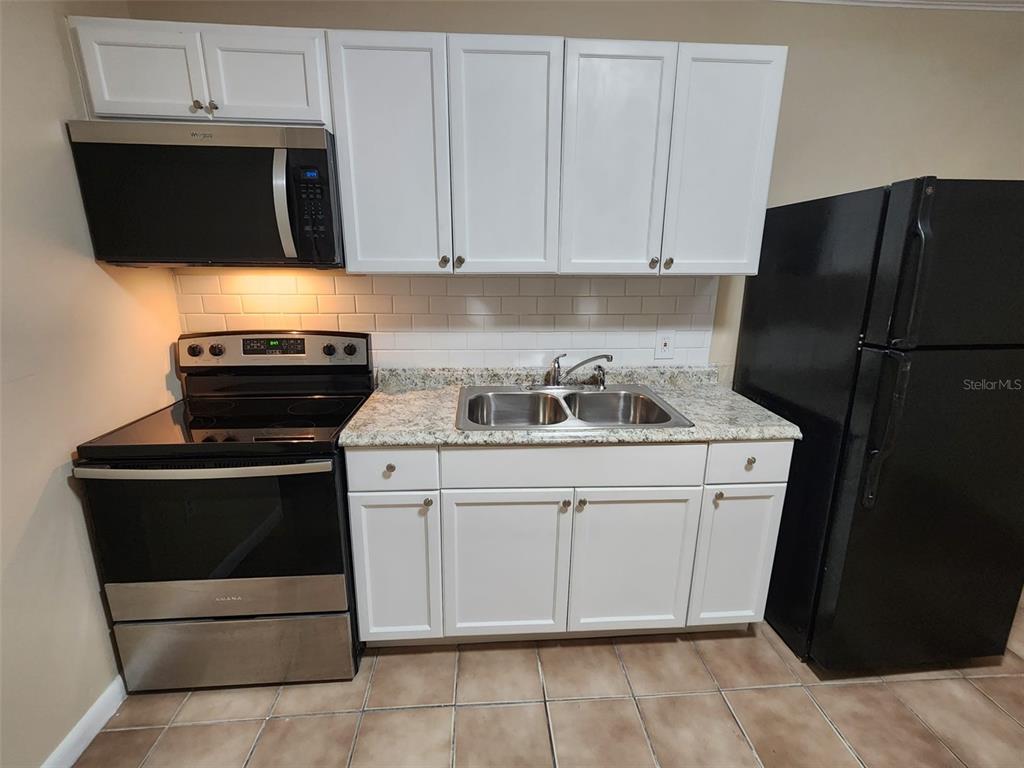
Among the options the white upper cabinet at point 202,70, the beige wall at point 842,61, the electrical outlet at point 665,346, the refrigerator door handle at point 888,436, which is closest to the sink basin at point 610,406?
the electrical outlet at point 665,346

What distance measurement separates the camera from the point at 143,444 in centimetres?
137

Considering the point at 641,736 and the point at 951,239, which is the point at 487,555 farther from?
the point at 951,239

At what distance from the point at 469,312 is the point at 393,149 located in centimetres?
69

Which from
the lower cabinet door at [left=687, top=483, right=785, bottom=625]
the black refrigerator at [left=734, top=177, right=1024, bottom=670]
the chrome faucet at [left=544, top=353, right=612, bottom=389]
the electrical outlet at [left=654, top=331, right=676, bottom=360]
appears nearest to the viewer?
the black refrigerator at [left=734, top=177, right=1024, bottom=670]

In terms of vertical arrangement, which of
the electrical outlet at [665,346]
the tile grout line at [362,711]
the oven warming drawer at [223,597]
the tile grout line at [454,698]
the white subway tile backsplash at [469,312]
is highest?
the white subway tile backsplash at [469,312]

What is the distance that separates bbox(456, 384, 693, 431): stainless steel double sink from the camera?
1.90m

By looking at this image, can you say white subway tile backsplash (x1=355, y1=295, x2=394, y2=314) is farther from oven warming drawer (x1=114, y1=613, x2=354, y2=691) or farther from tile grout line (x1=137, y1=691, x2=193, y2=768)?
tile grout line (x1=137, y1=691, x2=193, y2=768)

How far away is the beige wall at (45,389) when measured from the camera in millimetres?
1185

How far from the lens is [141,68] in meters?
1.40

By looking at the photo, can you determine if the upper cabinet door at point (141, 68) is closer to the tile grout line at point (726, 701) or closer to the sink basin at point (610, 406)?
the sink basin at point (610, 406)

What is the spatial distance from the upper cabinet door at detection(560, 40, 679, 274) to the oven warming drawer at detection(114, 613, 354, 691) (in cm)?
155

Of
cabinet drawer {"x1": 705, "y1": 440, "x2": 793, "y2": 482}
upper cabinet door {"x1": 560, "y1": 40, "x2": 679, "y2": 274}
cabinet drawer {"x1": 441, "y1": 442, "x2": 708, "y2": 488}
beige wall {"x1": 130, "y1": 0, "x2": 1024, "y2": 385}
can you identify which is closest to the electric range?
cabinet drawer {"x1": 441, "y1": 442, "x2": 708, "y2": 488}

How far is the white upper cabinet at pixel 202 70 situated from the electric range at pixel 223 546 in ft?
3.31

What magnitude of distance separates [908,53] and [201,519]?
3171mm
